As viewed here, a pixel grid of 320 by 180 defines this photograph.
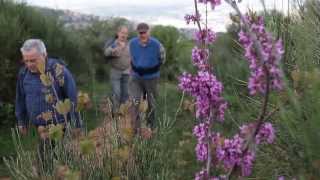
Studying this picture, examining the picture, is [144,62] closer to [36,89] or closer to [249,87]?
[36,89]

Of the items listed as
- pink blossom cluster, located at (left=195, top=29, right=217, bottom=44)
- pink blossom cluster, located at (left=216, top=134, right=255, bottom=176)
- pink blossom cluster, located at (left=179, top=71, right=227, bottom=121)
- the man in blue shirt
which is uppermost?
pink blossom cluster, located at (left=195, top=29, right=217, bottom=44)

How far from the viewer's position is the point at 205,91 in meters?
2.92

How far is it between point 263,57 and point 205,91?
0.54 m

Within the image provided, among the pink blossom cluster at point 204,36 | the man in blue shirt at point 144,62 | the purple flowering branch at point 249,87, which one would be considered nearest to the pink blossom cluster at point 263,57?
the purple flowering branch at point 249,87

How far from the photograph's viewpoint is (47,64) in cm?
565

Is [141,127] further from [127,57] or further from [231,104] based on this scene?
[127,57]

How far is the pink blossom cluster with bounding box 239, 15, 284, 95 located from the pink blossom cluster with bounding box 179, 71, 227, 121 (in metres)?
0.32

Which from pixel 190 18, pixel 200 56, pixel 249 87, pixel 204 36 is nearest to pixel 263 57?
pixel 249 87

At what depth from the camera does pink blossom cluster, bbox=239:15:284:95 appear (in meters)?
2.43

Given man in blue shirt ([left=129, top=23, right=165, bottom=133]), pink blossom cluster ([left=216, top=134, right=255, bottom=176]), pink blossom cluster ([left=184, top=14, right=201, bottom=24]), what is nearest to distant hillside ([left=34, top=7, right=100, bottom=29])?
man in blue shirt ([left=129, top=23, right=165, bottom=133])

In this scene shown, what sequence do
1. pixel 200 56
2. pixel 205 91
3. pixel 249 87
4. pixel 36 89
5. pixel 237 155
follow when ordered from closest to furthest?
pixel 249 87 < pixel 237 155 < pixel 205 91 < pixel 200 56 < pixel 36 89

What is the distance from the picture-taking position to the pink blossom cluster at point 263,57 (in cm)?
243

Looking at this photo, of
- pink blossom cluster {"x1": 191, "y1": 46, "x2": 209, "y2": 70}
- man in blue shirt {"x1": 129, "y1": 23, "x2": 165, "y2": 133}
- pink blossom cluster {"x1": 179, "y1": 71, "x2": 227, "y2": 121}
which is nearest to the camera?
pink blossom cluster {"x1": 179, "y1": 71, "x2": 227, "y2": 121}

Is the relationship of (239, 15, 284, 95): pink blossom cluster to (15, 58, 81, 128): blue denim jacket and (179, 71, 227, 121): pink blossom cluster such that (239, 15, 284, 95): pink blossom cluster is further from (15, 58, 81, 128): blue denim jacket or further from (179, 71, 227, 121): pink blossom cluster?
(15, 58, 81, 128): blue denim jacket
